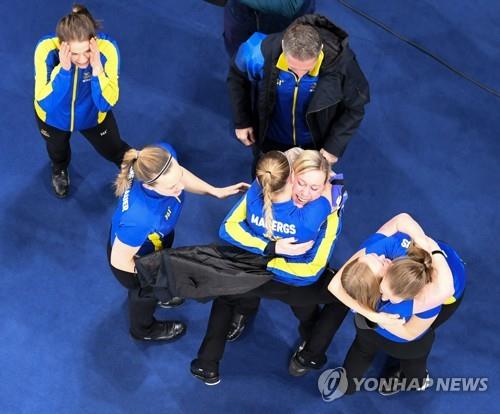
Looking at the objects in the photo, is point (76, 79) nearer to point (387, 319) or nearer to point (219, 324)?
point (219, 324)

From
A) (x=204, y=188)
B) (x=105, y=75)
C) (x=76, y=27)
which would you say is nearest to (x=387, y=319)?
(x=204, y=188)

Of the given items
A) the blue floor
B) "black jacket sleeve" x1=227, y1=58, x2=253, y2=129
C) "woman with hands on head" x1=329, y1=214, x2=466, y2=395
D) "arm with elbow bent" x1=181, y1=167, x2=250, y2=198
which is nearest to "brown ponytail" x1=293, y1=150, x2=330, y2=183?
"woman with hands on head" x1=329, y1=214, x2=466, y2=395

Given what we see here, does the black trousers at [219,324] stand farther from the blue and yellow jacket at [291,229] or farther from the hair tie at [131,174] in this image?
the hair tie at [131,174]

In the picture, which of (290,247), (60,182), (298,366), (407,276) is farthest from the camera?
(60,182)

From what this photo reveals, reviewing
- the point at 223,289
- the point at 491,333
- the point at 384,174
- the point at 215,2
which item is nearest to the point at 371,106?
the point at 384,174

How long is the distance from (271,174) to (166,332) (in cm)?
159

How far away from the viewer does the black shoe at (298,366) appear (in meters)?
4.14

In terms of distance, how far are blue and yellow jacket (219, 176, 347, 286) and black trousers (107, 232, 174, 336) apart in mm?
470

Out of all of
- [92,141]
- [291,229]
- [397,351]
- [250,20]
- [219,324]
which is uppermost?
[250,20]

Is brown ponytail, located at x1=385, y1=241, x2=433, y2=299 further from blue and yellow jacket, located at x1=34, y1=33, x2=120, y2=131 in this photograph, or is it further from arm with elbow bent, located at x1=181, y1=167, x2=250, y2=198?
blue and yellow jacket, located at x1=34, y1=33, x2=120, y2=131

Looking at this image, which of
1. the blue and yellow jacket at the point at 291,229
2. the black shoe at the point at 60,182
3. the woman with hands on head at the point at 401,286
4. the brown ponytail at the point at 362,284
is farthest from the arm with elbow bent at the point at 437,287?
the black shoe at the point at 60,182

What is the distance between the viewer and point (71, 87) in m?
3.84

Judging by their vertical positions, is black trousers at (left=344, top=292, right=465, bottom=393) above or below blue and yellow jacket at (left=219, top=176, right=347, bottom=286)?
below

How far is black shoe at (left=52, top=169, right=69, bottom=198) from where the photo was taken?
4.75 metres
